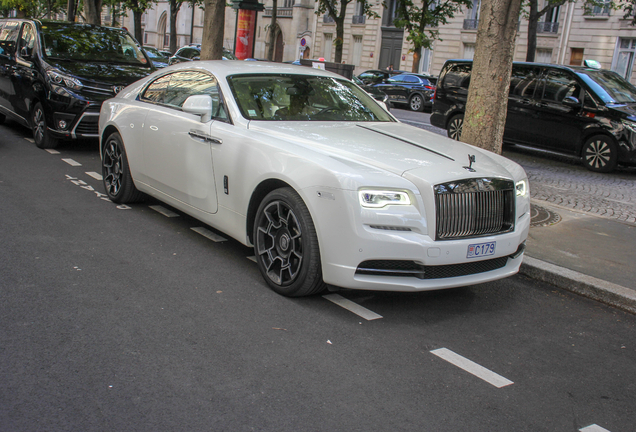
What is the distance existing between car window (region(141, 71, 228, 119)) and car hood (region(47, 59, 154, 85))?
352 centimetres

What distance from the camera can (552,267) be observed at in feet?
17.7

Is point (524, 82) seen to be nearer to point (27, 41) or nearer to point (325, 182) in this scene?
point (27, 41)

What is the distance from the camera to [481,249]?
13.9ft

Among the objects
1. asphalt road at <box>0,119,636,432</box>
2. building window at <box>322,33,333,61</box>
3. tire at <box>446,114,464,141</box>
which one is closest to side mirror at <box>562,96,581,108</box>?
tire at <box>446,114,464,141</box>

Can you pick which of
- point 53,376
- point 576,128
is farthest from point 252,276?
point 576,128

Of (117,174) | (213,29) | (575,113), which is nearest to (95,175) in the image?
(117,174)

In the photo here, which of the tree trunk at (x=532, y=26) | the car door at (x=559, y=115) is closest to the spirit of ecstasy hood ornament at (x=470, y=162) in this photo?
the car door at (x=559, y=115)

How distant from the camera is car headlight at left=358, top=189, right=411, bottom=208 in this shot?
3.94 meters

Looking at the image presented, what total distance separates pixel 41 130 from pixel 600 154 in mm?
9385

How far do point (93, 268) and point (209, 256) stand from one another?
0.95m

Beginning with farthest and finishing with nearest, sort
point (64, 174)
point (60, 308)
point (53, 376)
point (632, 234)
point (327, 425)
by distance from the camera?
point (64, 174), point (632, 234), point (60, 308), point (53, 376), point (327, 425)

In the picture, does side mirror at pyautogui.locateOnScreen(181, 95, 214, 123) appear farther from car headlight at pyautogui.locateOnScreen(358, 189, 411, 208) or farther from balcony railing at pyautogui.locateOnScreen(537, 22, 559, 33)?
balcony railing at pyautogui.locateOnScreen(537, 22, 559, 33)

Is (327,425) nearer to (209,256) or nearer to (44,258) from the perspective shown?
(209,256)

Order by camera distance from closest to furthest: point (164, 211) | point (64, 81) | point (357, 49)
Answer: point (164, 211) → point (64, 81) → point (357, 49)
